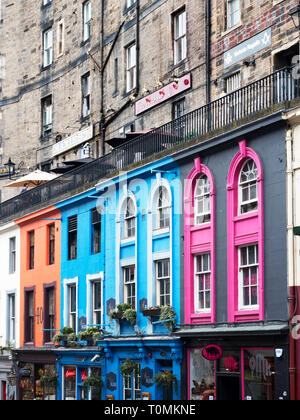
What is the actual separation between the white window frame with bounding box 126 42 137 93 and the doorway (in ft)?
50.2

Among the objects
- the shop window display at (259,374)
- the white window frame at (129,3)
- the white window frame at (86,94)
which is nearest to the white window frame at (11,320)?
the white window frame at (86,94)

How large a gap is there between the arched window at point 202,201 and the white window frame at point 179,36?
756 cm

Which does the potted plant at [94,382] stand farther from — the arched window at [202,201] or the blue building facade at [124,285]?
the arched window at [202,201]

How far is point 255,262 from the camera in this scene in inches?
945

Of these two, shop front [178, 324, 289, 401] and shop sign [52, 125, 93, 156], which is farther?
shop sign [52, 125, 93, 156]

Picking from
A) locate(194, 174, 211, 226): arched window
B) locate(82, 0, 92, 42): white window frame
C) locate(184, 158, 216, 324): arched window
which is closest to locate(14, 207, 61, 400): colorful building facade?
locate(82, 0, 92, 42): white window frame

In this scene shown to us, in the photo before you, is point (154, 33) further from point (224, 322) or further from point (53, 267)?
point (224, 322)

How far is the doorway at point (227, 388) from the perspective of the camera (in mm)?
24969

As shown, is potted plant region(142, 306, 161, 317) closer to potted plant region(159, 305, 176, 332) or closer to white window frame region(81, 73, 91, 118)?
potted plant region(159, 305, 176, 332)

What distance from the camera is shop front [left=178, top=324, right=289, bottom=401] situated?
22.4 m

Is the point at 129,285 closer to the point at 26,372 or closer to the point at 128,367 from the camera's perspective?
the point at 128,367

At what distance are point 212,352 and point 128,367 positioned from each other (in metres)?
5.04
